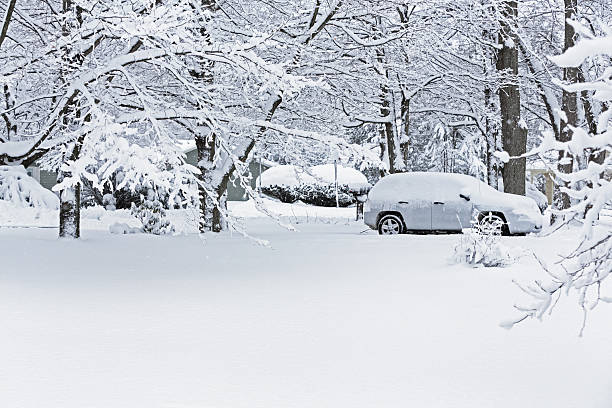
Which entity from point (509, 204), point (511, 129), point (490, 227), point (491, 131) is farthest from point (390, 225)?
point (491, 131)

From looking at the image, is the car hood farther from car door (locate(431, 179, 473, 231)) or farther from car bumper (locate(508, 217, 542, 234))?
car door (locate(431, 179, 473, 231))

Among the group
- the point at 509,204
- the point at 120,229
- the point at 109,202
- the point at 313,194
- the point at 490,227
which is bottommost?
the point at 120,229

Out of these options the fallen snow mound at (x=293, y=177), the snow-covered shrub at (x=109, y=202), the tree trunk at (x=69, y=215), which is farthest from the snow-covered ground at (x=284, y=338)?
the fallen snow mound at (x=293, y=177)

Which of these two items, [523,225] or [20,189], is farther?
[523,225]

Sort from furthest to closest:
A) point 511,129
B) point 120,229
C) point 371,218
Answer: point 511,129, point 371,218, point 120,229

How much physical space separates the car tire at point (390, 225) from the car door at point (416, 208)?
0.51 feet

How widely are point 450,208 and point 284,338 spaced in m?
10.7

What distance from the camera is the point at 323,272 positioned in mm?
8438

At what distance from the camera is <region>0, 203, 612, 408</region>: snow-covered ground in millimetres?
4410

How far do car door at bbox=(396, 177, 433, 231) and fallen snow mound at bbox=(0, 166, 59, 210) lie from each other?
7475mm

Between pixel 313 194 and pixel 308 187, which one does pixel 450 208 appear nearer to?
pixel 313 194

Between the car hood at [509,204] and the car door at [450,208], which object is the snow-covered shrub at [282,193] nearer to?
the car door at [450,208]

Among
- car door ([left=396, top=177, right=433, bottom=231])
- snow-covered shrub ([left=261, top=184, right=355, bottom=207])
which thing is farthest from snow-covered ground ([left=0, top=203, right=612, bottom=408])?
snow-covered shrub ([left=261, top=184, right=355, bottom=207])

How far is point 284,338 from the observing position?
5477 millimetres
